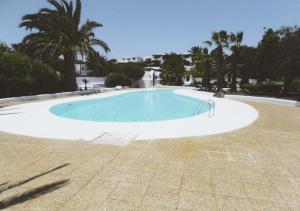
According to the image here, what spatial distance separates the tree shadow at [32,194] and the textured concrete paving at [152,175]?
16 mm

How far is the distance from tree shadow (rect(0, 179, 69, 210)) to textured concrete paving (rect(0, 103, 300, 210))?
0.05 feet

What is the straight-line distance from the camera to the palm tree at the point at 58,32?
22156 mm

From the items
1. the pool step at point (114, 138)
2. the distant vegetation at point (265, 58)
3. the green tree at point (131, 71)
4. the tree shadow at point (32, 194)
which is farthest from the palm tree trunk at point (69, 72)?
the tree shadow at point (32, 194)

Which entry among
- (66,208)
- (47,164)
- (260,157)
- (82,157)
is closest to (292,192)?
(260,157)

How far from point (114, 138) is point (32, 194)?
360 centimetres

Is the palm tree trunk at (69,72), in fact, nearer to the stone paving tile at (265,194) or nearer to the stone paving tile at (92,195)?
the stone paving tile at (92,195)

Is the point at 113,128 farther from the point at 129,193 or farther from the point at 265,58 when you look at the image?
the point at 265,58

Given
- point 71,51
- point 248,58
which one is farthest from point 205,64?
point 71,51

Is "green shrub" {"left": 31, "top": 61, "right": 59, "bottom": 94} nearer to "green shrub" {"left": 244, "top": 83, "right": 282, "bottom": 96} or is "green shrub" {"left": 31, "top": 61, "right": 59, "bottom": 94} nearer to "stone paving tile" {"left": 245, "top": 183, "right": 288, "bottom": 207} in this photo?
"stone paving tile" {"left": 245, "top": 183, "right": 288, "bottom": 207}

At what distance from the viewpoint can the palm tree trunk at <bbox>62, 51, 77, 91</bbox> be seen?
Answer: 24328 millimetres

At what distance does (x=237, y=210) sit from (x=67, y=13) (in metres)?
25.0

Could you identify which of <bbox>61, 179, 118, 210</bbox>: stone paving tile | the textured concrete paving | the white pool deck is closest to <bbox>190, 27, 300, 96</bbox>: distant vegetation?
the white pool deck

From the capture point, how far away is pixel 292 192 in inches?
A: 159

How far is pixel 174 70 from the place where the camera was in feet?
159
